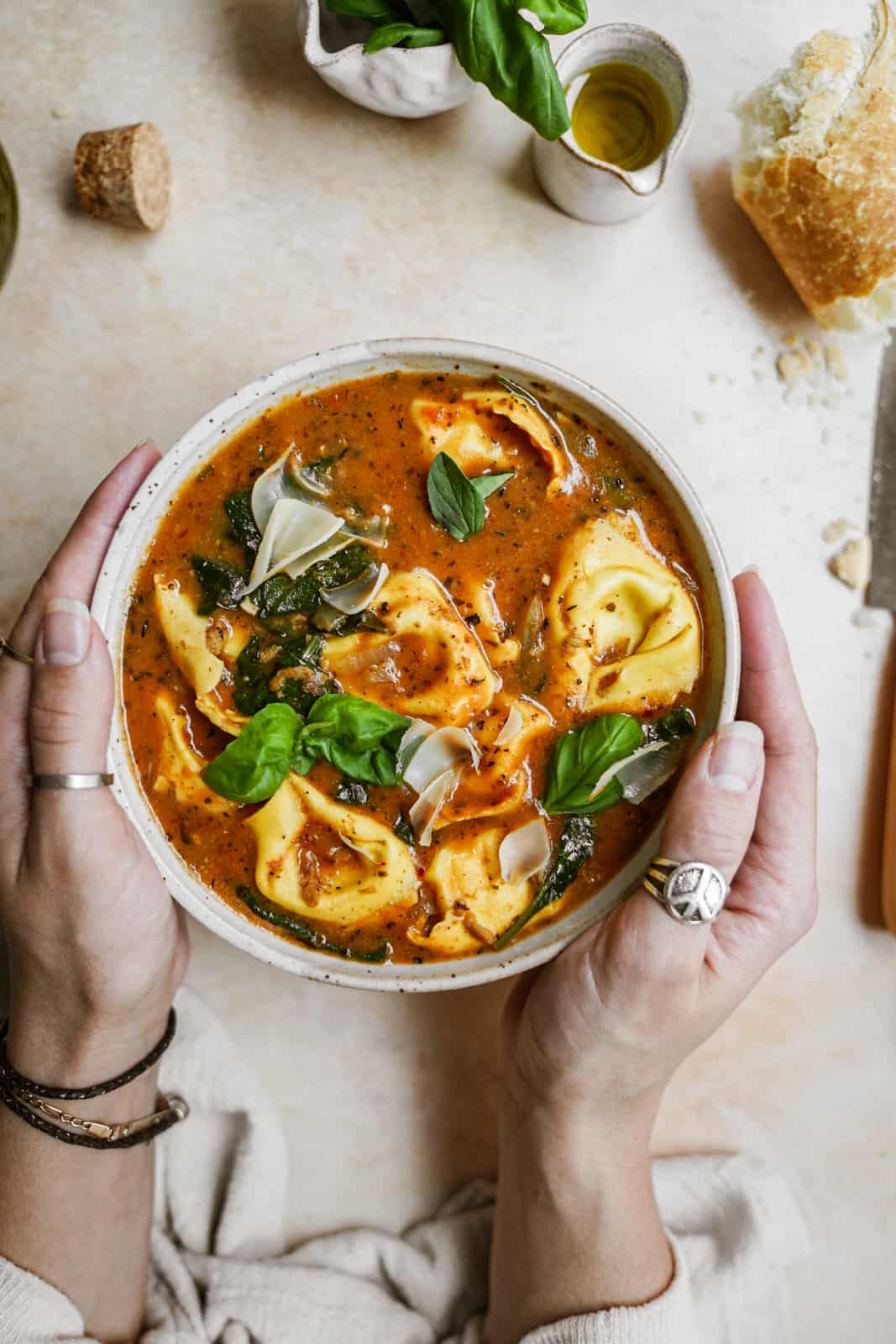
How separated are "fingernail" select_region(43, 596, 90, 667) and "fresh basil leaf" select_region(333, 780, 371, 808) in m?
0.67

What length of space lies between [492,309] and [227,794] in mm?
1671

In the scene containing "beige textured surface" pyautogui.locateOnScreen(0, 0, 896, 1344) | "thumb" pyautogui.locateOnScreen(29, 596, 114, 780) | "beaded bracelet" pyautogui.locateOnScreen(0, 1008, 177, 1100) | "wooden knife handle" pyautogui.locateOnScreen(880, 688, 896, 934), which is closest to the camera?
"thumb" pyautogui.locateOnScreen(29, 596, 114, 780)

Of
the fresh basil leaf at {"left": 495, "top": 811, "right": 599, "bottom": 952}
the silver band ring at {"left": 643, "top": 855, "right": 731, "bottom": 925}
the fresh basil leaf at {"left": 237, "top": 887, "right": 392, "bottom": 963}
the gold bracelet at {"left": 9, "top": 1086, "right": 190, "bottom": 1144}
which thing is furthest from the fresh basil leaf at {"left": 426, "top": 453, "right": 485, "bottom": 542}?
the gold bracelet at {"left": 9, "top": 1086, "right": 190, "bottom": 1144}

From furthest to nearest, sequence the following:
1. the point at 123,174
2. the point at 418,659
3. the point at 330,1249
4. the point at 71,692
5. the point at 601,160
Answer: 1. the point at 330,1249
2. the point at 601,160
3. the point at 123,174
4. the point at 418,659
5. the point at 71,692

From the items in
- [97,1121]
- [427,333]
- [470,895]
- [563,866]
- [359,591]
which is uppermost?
[427,333]

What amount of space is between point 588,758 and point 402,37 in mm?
1883

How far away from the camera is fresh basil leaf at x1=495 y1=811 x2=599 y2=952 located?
106 inches

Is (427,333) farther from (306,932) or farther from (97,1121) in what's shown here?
(97,1121)

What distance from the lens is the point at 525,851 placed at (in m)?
2.68

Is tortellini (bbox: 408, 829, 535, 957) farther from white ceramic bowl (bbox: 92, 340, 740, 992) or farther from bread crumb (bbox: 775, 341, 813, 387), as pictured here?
bread crumb (bbox: 775, 341, 813, 387)

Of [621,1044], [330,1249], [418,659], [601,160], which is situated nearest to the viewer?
[418,659]

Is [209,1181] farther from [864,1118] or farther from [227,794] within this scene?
[864,1118]

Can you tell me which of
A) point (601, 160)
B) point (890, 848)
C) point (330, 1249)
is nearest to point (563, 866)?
point (890, 848)

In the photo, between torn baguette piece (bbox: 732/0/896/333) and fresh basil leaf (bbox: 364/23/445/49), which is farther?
torn baguette piece (bbox: 732/0/896/333)
